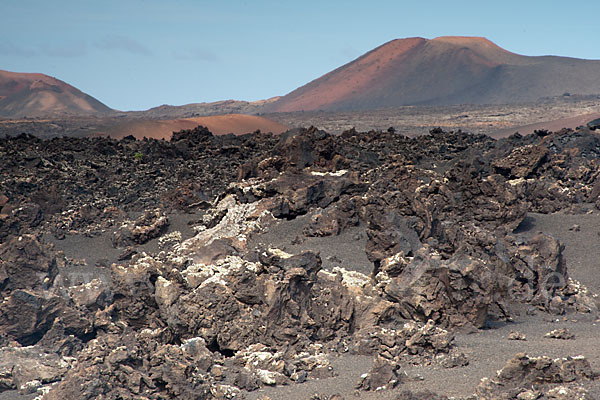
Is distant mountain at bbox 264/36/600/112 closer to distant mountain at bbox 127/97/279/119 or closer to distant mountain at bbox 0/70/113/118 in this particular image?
distant mountain at bbox 127/97/279/119

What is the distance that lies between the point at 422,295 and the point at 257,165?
34.7 ft

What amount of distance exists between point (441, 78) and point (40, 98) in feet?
272

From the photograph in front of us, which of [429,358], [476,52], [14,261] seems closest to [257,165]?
[14,261]

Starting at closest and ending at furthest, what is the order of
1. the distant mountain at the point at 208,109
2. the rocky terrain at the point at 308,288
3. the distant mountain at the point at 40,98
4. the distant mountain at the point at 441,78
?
the rocky terrain at the point at 308,288, the distant mountain at the point at 208,109, the distant mountain at the point at 40,98, the distant mountain at the point at 441,78

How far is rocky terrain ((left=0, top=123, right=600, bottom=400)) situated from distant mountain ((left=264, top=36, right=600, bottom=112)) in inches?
4492

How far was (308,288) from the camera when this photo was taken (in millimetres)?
9289

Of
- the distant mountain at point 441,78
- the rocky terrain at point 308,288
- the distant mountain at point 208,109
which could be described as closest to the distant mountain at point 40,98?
the distant mountain at point 208,109

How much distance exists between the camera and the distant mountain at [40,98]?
428 ft

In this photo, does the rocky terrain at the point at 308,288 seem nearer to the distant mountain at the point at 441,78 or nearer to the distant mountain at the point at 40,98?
the distant mountain at the point at 40,98

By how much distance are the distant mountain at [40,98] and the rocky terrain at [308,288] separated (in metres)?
110

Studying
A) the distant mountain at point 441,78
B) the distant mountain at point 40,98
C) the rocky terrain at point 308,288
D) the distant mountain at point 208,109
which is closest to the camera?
the rocky terrain at point 308,288

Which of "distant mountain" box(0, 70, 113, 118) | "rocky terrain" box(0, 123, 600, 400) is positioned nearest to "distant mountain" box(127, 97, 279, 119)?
"distant mountain" box(0, 70, 113, 118)

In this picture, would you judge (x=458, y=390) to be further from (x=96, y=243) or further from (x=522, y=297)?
(x=96, y=243)

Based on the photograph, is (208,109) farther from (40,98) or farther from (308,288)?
(308,288)
